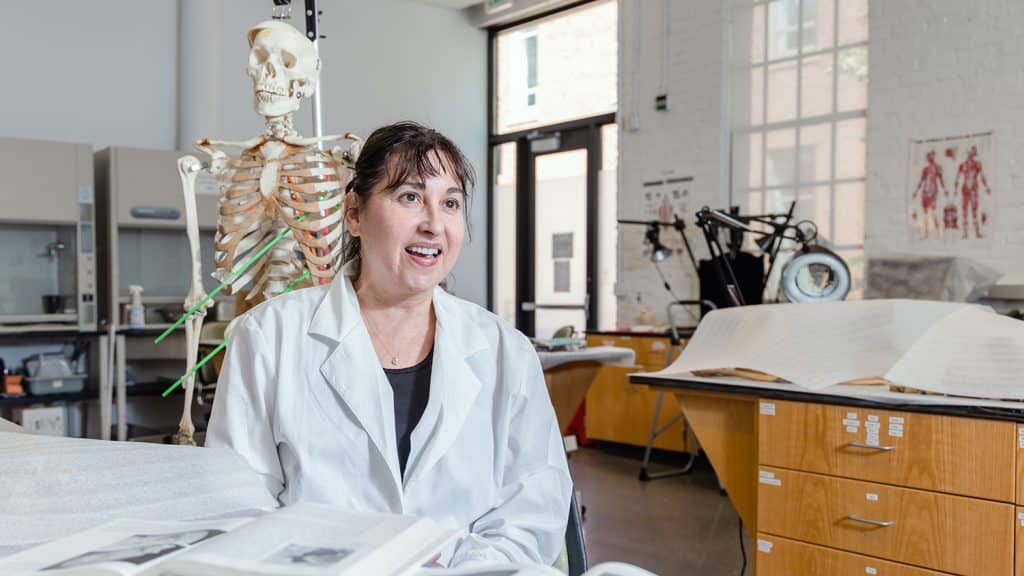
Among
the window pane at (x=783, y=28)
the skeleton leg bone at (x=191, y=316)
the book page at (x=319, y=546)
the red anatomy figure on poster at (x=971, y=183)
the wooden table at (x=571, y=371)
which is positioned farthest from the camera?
the window pane at (x=783, y=28)

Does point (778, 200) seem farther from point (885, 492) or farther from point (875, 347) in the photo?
point (885, 492)

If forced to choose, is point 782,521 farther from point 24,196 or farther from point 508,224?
point 508,224

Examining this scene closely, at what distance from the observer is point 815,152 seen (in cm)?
A: 523

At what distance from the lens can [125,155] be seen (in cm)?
500

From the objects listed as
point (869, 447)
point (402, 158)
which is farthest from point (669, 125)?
point (402, 158)

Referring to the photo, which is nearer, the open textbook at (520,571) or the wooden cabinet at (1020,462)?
the open textbook at (520,571)

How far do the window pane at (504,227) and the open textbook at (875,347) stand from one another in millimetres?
4820

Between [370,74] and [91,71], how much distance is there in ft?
7.14

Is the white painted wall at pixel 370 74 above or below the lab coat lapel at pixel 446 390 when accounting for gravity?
above

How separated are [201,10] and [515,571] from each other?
6083 millimetres

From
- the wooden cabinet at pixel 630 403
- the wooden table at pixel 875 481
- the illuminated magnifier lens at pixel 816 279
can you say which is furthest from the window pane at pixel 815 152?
the wooden table at pixel 875 481

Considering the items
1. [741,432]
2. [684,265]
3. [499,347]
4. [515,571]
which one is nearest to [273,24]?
[499,347]

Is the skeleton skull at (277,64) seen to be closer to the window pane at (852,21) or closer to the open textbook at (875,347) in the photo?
the open textbook at (875,347)

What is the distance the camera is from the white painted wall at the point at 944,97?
432 cm
